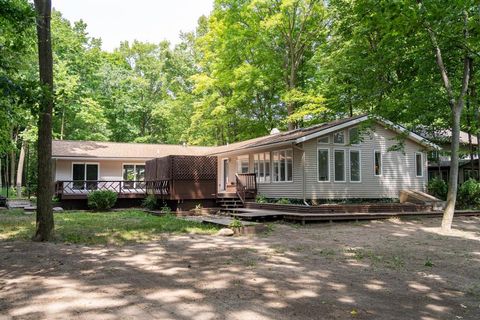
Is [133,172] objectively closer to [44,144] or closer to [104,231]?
[104,231]

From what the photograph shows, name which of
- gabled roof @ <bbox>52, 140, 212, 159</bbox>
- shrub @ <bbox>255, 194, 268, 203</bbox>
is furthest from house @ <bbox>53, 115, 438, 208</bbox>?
shrub @ <bbox>255, 194, 268, 203</bbox>

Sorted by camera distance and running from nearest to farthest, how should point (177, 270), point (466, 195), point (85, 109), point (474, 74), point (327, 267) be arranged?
point (177, 270) < point (327, 267) < point (474, 74) < point (466, 195) < point (85, 109)

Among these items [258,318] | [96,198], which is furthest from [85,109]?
[258,318]

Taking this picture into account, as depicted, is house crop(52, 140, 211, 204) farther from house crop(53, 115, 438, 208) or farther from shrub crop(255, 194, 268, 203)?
shrub crop(255, 194, 268, 203)

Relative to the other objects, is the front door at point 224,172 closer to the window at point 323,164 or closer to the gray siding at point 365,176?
the gray siding at point 365,176

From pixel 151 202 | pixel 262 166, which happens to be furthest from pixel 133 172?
pixel 262 166

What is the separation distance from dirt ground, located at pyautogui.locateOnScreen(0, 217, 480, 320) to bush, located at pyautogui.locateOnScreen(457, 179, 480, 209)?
1062 cm

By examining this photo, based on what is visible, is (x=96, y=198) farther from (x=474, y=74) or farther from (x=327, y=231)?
(x=474, y=74)

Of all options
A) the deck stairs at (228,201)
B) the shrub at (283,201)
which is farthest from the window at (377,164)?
the deck stairs at (228,201)

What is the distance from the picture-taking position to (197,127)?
35.7m

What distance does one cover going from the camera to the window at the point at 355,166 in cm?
1925

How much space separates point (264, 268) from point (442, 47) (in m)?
10.3

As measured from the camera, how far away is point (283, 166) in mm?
19453

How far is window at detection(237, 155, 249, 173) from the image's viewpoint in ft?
76.4
